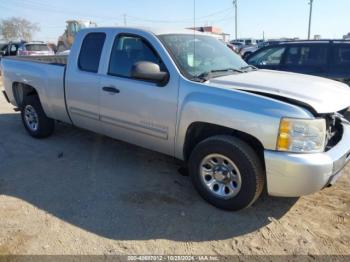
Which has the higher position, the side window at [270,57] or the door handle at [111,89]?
the side window at [270,57]

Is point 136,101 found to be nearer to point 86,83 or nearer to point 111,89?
point 111,89

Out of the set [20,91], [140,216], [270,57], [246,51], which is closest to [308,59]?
[270,57]

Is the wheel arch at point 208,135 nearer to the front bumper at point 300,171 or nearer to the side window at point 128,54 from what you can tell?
the front bumper at point 300,171

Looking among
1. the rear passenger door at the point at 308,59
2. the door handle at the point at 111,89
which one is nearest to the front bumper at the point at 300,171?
the door handle at the point at 111,89

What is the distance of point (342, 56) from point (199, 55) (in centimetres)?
457

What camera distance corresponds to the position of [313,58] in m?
7.32

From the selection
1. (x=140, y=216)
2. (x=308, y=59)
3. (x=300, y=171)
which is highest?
(x=308, y=59)

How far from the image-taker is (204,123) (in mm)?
3504

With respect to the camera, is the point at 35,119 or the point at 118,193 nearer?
the point at 118,193

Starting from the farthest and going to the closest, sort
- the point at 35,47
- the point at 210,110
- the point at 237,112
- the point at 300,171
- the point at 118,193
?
the point at 35,47
the point at 118,193
the point at 210,110
the point at 237,112
the point at 300,171

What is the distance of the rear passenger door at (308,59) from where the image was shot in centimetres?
723

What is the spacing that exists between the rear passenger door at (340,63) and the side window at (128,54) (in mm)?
4820

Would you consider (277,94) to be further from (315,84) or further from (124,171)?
(124,171)

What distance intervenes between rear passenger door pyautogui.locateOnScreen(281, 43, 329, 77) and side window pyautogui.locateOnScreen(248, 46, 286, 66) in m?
0.15
